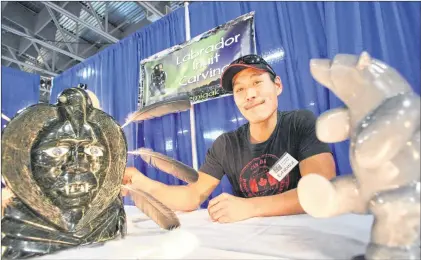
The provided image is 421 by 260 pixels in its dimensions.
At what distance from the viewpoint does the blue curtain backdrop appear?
123 cm

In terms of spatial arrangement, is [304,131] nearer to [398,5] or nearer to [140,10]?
[398,5]

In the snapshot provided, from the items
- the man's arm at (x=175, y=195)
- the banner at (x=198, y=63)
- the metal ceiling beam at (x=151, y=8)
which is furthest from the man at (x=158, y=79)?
the metal ceiling beam at (x=151, y=8)

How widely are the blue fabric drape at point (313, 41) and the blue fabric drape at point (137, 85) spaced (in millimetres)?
234

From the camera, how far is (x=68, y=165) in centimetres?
51

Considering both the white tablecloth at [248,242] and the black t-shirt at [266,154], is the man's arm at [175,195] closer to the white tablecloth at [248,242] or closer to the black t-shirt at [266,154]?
the black t-shirt at [266,154]

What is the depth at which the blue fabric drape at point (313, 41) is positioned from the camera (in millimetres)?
1219

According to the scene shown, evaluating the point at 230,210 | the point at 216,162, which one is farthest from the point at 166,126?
the point at 230,210

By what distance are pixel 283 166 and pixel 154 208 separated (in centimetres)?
50

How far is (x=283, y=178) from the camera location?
3.33 feet

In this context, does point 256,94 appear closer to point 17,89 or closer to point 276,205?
point 276,205

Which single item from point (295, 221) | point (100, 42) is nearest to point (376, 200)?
point (295, 221)

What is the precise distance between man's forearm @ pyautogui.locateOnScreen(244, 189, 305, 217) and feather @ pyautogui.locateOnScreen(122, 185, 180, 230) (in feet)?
0.84

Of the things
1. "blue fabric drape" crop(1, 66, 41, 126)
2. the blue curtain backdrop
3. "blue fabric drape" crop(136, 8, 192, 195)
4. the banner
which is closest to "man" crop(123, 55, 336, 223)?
the blue curtain backdrop

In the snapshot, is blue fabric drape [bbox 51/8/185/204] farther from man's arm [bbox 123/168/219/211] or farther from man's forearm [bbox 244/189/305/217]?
man's forearm [bbox 244/189/305/217]
